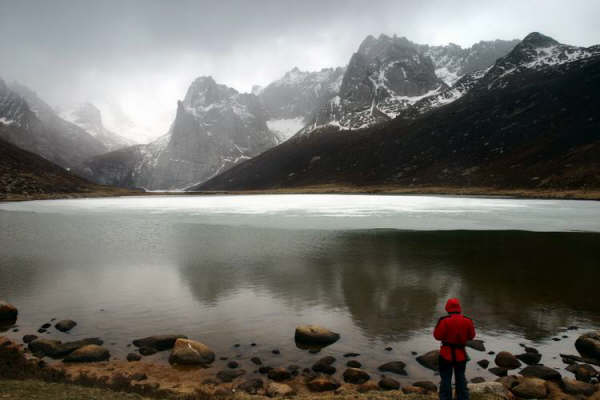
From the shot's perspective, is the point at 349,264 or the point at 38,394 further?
the point at 349,264

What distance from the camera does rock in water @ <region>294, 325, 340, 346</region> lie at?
1911 cm

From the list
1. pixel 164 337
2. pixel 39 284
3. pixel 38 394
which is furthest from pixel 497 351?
pixel 39 284

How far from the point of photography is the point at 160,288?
28.4 meters

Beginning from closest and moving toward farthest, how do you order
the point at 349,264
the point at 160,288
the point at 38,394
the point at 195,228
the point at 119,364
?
the point at 38,394 → the point at 119,364 → the point at 160,288 → the point at 349,264 → the point at 195,228

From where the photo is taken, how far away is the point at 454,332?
11.8 metres

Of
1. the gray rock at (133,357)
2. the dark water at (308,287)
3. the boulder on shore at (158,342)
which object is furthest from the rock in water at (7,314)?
the gray rock at (133,357)

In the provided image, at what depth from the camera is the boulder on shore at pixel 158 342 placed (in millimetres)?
18641

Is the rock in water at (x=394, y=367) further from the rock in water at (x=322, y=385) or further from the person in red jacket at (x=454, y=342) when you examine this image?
the person in red jacket at (x=454, y=342)

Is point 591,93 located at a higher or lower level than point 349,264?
higher

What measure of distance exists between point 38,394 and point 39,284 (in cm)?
1981

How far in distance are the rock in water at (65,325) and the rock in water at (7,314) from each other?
8.50 ft

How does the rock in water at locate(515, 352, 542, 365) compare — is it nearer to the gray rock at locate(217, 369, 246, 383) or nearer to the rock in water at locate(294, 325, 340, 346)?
the rock in water at locate(294, 325, 340, 346)

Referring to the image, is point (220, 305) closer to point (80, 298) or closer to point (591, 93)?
point (80, 298)

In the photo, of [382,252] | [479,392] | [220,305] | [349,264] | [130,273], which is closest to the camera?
[479,392]
